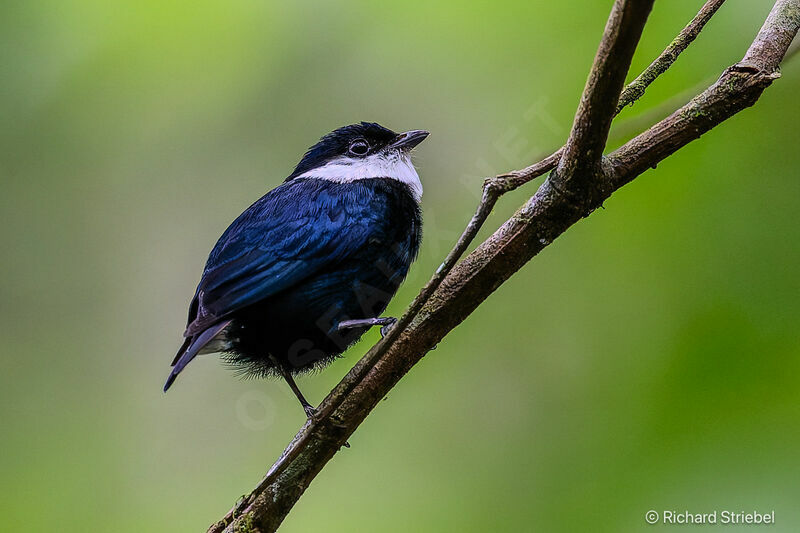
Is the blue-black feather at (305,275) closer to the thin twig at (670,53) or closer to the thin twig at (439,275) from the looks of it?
the thin twig at (439,275)

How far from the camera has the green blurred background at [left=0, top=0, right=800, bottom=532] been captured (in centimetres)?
265

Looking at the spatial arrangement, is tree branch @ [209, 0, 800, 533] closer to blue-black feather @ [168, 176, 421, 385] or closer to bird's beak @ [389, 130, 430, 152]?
blue-black feather @ [168, 176, 421, 385]

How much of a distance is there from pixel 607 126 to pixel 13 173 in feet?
12.6

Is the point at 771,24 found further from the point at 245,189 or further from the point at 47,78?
the point at 47,78

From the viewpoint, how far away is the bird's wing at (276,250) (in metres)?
3.03

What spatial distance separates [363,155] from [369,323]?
1.19 m

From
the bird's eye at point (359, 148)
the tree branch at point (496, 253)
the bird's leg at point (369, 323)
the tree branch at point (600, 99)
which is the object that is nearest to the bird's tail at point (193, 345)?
the bird's leg at point (369, 323)

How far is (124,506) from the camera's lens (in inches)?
144

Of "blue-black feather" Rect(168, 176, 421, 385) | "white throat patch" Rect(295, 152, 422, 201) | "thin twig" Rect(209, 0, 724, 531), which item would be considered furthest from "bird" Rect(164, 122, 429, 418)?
"thin twig" Rect(209, 0, 724, 531)

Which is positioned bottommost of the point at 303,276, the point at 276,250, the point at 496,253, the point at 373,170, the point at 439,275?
the point at 439,275

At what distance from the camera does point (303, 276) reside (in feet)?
10.1

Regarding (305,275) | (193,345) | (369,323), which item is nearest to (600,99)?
(369,323)

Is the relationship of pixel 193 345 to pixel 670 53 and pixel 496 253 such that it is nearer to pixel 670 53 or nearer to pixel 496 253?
pixel 496 253

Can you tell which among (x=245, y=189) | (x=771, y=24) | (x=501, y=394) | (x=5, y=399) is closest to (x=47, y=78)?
(x=245, y=189)
